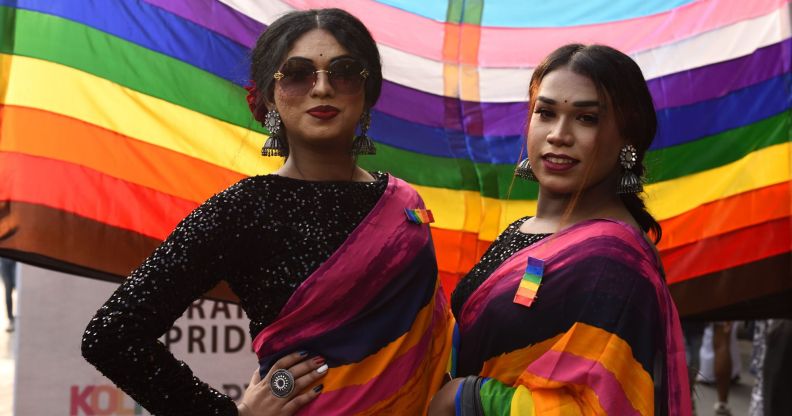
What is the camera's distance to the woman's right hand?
2266 mm

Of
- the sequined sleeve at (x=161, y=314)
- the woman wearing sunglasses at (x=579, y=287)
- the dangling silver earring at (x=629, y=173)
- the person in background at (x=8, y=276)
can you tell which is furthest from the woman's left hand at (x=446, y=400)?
the person in background at (x=8, y=276)

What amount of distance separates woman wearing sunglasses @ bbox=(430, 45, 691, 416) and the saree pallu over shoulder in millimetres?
112

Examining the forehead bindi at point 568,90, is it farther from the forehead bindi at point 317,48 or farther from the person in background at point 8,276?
the person in background at point 8,276

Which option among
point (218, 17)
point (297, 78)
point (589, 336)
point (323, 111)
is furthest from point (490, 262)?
point (218, 17)

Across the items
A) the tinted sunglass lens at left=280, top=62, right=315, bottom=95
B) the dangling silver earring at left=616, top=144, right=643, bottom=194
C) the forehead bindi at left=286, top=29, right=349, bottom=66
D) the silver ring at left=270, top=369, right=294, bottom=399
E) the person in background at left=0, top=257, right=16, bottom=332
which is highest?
the person in background at left=0, top=257, right=16, bottom=332

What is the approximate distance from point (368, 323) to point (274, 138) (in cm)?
55

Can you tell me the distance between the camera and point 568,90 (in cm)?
229

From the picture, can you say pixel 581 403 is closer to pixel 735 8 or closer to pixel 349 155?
pixel 349 155

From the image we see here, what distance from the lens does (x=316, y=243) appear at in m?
2.29

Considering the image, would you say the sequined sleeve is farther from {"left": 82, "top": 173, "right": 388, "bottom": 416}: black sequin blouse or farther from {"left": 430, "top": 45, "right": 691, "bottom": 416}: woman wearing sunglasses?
{"left": 430, "top": 45, "right": 691, "bottom": 416}: woman wearing sunglasses

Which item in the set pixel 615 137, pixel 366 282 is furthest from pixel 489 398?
pixel 615 137

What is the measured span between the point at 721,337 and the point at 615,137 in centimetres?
611

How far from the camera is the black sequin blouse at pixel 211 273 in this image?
2.17m

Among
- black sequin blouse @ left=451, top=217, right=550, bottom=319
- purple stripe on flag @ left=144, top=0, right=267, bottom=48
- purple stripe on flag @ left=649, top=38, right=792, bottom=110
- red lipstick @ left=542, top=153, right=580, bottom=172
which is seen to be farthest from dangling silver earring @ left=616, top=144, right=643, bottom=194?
purple stripe on flag @ left=144, top=0, right=267, bottom=48
